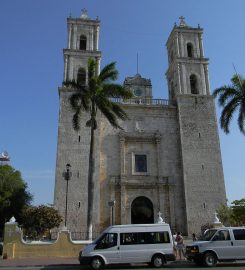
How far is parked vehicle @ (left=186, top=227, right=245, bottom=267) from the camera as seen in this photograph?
12.5m

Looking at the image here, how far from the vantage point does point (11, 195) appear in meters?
33.7

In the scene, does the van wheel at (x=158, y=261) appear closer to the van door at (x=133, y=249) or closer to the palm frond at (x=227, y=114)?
the van door at (x=133, y=249)

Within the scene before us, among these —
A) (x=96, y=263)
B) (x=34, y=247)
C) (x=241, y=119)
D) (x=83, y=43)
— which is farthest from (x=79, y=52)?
(x=96, y=263)

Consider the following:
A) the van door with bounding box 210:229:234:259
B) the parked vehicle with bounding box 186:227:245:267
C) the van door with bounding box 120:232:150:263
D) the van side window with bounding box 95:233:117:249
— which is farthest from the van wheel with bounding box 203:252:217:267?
the van side window with bounding box 95:233:117:249

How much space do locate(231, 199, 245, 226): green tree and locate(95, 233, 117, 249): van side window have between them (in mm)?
19997

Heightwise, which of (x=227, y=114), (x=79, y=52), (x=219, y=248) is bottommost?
(x=219, y=248)

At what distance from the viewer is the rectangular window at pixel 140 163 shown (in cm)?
2883

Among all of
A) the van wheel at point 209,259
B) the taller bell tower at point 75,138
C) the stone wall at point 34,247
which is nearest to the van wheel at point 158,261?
the van wheel at point 209,259

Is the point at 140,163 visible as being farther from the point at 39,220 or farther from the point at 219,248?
the point at 219,248

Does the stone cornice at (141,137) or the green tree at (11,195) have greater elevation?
the stone cornice at (141,137)

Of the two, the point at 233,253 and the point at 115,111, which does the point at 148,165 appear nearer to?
the point at 115,111

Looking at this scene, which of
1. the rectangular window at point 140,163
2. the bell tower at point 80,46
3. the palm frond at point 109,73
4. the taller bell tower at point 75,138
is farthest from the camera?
the bell tower at point 80,46

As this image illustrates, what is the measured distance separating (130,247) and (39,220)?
10773 mm

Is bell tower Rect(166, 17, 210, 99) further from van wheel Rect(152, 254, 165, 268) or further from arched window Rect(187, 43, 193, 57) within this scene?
van wheel Rect(152, 254, 165, 268)
